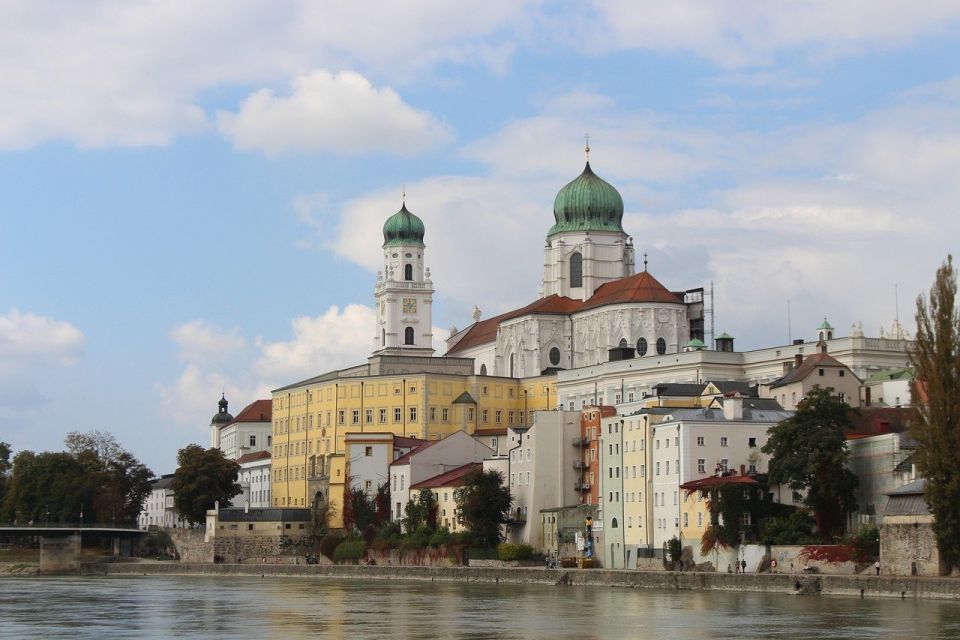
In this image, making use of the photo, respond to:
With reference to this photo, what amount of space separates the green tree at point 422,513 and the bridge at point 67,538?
27.7 metres

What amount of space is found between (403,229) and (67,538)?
49342 mm

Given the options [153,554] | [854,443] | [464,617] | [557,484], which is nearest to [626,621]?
[464,617]

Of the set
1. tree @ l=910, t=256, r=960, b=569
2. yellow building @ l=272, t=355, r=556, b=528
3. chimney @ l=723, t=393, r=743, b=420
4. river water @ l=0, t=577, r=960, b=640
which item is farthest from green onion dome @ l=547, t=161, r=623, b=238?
tree @ l=910, t=256, r=960, b=569

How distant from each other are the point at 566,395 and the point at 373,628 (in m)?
69.4

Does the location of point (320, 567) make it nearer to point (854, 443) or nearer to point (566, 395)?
point (566, 395)

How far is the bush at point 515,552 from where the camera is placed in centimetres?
9075

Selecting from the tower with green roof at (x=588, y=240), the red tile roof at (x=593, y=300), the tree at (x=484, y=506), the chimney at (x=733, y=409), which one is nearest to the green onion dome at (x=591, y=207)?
the tower with green roof at (x=588, y=240)

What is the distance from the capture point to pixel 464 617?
59.3 metres

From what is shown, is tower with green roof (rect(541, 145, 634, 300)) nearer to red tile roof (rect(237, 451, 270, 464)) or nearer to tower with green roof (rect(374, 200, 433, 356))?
tower with green roof (rect(374, 200, 433, 356))

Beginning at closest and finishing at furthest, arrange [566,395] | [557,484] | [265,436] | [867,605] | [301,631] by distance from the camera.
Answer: [301,631] → [867,605] → [557,484] → [566,395] → [265,436]

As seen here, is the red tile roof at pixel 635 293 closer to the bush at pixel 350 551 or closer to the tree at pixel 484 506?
the bush at pixel 350 551

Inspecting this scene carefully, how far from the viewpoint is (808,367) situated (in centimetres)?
9825

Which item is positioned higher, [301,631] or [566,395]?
[566,395]

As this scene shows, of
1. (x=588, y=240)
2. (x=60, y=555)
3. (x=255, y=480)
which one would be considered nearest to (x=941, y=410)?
(x=60, y=555)
